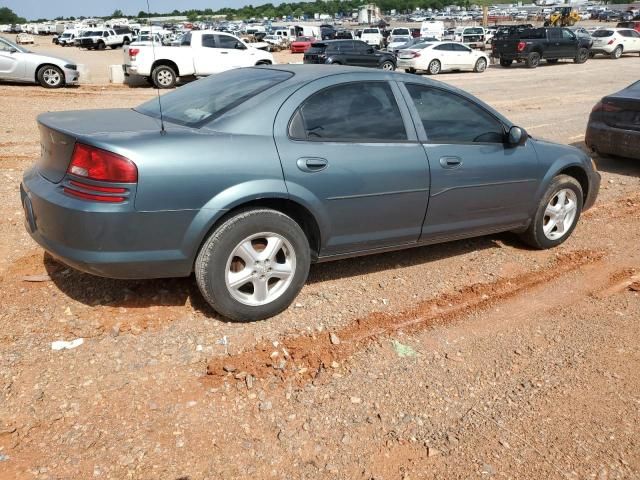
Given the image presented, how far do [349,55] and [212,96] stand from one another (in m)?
21.3

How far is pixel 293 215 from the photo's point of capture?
3.79m

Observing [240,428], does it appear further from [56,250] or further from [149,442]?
[56,250]

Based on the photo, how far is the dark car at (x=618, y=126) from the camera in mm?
7734

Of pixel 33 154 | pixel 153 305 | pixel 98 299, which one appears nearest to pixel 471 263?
pixel 153 305

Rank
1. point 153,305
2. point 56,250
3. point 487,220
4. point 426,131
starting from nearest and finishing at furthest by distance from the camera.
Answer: point 56,250 < point 153,305 < point 426,131 < point 487,220

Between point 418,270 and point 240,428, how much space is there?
234cm

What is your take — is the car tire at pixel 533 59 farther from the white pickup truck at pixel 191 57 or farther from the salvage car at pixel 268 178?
the salvage car at pixel 268 178

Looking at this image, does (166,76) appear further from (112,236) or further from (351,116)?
(112,236)

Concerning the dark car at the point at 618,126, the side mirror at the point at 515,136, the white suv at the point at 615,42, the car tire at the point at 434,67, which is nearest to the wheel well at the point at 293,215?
the side mirror at the point at 515,136

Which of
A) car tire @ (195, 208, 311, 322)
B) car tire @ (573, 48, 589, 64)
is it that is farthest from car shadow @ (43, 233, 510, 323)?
car tire @ (573, 48, 589, 64)

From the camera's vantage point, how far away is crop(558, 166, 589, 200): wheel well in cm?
527

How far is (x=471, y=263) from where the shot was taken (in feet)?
16.1

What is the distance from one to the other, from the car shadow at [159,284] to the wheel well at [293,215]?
59cm

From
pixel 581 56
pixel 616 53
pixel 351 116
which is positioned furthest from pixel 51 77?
pixel 616 53
